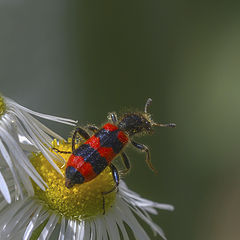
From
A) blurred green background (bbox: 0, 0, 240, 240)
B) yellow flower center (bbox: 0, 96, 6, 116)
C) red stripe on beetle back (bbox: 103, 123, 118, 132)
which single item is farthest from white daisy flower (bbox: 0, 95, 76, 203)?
blurred green background (bbox: 0, 0, 240, 240)

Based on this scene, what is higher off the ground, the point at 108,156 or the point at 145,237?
the point at 108,156

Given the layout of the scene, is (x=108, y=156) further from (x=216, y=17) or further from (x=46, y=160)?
(x=216, y=17)

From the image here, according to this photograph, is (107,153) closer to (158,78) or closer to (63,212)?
(63,212)

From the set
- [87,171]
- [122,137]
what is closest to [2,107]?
[87,171]

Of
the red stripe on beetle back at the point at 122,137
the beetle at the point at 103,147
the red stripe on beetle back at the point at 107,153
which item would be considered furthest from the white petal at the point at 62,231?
the red stripe on beetle back at the point at 122,137

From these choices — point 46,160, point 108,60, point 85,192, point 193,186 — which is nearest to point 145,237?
point 85,192

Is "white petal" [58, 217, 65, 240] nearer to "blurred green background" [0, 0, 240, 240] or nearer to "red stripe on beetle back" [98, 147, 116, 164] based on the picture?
"red stripe on beetle back" [98, 147, 116, 164]

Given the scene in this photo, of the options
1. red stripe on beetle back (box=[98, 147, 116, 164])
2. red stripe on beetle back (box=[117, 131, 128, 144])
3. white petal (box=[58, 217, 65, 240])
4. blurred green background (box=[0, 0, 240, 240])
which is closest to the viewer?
white petal (box=[58, 217, 65, 240])
